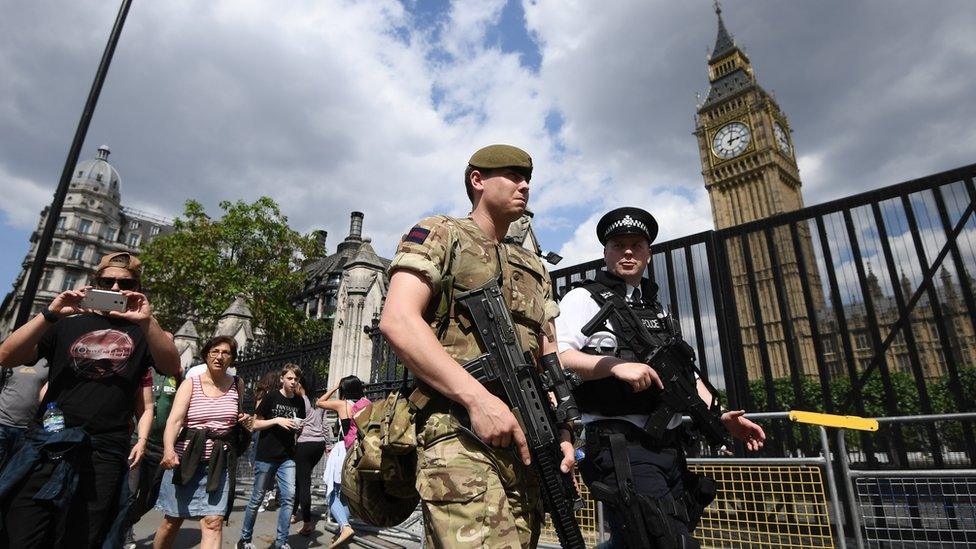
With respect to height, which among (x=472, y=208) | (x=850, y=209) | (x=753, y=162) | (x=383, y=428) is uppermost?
(x=753, y=162)

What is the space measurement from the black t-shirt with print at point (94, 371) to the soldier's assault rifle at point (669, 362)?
259 centimetres

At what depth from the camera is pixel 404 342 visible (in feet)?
5.13

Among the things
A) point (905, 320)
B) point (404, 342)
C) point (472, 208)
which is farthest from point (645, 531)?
point (905, 320)

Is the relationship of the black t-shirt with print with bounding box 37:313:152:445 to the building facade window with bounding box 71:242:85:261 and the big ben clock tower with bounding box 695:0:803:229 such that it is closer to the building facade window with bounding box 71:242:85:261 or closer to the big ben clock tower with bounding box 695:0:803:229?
the big ben clock tower with bounding box 695:0:803:229

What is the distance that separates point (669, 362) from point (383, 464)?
163 centimetres

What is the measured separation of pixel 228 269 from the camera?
26.3 m

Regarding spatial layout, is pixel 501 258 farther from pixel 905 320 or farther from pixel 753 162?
pixel 753 162

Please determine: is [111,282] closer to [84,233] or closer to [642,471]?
[642,471]

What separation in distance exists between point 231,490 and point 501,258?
3555 millimetres

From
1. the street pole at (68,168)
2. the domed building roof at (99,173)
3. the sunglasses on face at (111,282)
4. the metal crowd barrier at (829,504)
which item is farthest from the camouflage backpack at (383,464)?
the domed building roof at (99,173)

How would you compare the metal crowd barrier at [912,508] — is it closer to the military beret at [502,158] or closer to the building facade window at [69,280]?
the military beret at [502,158]

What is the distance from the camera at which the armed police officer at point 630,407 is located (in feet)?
6.98

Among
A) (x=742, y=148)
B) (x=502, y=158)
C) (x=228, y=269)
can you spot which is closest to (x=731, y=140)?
(x=742, y=148)

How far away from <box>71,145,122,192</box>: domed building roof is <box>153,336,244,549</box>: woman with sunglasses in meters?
74.6
